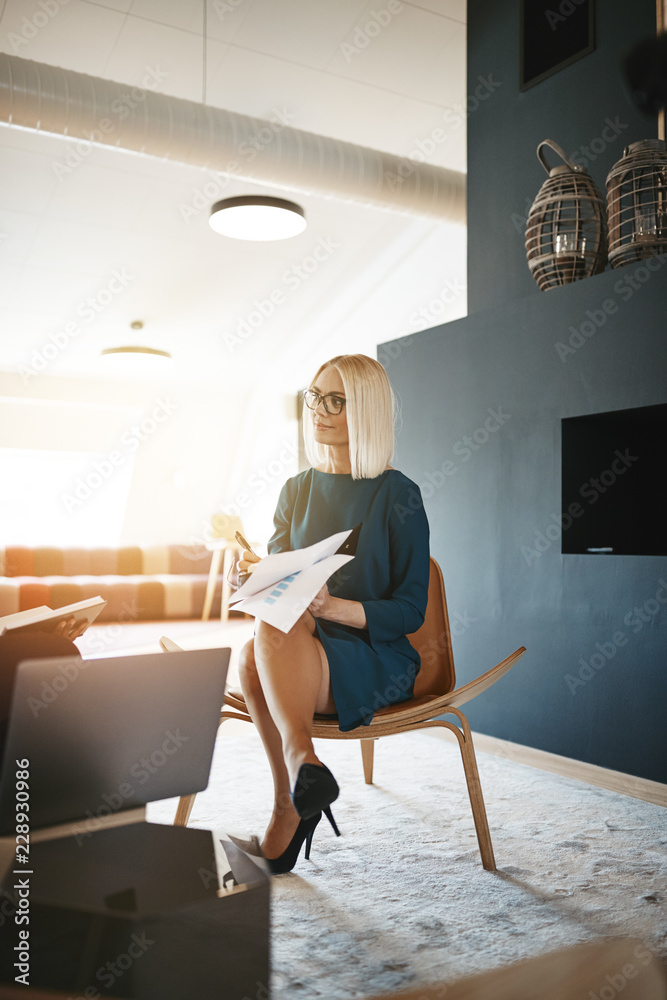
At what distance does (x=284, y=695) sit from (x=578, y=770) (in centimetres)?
137

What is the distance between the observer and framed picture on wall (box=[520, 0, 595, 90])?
308 centimetres

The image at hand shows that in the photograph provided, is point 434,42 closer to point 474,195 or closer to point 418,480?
point 474,195

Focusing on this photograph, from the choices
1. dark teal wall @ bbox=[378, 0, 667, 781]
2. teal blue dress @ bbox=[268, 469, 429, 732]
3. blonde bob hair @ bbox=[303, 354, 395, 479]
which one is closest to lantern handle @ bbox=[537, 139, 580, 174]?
dark teal wall @ bbox=[378, 0, 667, 781]

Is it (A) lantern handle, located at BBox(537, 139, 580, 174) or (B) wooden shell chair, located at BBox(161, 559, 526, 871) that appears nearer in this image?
(B) wooden shell chair, located at BBox(161, 559, 526, 871)

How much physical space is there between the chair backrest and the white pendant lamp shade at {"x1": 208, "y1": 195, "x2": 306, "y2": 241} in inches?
121

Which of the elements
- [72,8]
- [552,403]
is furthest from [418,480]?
[72,8]

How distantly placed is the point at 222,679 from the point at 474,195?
2909mm

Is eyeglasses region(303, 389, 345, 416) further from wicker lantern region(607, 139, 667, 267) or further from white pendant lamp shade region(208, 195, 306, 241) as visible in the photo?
white pendant lamp shade region(208, 195, 306, 241)

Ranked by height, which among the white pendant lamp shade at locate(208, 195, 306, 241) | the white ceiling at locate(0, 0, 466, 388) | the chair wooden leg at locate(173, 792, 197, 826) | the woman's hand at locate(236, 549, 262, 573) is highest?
the white ceiling at locate(0, 0, 466, 388)

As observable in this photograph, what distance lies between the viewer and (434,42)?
4637 millimetres

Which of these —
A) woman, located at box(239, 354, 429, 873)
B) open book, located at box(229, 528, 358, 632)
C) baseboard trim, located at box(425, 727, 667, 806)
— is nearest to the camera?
open book, located at box(229, 528, 358, 632)

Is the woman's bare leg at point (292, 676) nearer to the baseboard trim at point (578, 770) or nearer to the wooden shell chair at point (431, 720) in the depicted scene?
the wooden shell chair at point (431, 720)

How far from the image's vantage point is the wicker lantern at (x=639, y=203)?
2545mm

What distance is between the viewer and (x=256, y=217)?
470 centimetres
